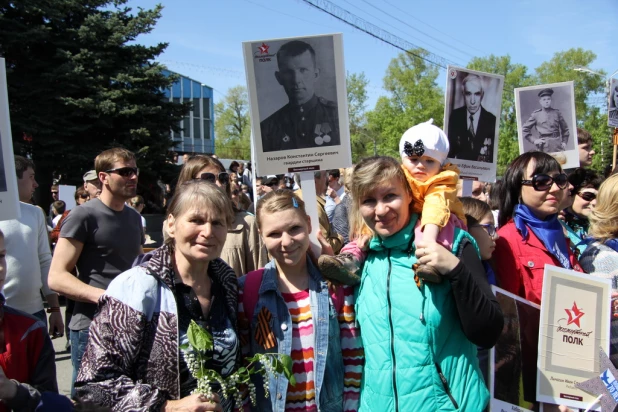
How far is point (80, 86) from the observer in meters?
20.8

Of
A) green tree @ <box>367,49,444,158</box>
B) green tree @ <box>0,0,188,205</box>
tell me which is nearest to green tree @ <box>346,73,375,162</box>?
green tree @ <box>367,49,444,158</box>

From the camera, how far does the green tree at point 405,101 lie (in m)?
49.1

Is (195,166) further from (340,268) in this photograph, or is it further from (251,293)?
(340,268)

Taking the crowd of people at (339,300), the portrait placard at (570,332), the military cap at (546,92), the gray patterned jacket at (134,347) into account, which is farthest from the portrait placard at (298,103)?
the military cap at (546,92)

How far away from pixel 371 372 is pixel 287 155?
4.54 ft

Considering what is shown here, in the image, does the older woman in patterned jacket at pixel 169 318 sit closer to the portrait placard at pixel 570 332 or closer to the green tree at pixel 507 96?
the portrait placard at pixel 570 332

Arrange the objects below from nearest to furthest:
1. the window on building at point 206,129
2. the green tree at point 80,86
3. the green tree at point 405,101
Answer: the green tree at point 80,86, the green tree at point 405,101, the window on building at point 206,129

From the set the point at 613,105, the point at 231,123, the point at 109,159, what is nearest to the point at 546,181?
the point at 109,159

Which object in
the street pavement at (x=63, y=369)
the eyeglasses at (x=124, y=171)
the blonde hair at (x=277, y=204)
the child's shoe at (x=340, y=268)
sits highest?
the eyeglasses at (x=124, y=171)

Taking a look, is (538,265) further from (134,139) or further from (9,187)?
(134,139)

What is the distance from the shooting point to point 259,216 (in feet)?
9.12

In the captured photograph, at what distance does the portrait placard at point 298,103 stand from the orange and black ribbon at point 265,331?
3.19ft

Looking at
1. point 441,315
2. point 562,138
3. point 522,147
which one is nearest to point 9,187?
point 441,315

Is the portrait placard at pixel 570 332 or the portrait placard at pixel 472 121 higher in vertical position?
the portrait placard at pixel 472 121
